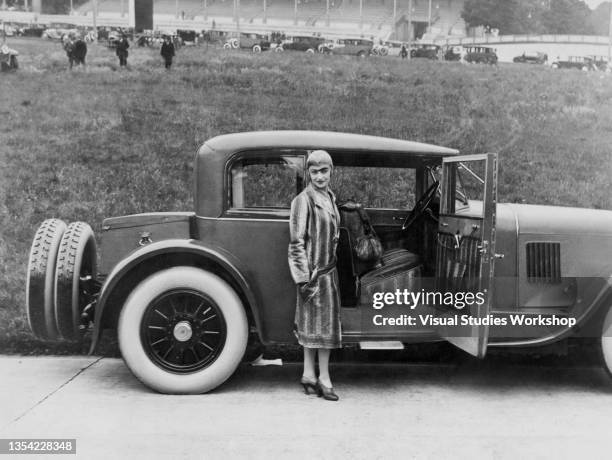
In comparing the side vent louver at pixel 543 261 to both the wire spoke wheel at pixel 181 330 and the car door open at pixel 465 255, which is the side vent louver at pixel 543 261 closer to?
the car door open at pixel 465 255

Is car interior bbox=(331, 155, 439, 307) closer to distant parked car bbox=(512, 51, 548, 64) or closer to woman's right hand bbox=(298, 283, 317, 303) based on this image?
woman's right hand bbox=(298, 283, 317, 303)

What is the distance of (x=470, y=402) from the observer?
11.6 feet

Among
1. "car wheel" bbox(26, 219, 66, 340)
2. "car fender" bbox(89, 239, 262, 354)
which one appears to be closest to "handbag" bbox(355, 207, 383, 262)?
"car fender" bbox(89, 239, 262, 354)

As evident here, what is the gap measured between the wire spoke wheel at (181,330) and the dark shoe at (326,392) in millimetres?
616

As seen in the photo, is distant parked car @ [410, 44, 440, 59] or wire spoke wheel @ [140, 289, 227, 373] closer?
wire spoke wheel @ [140, 289, 227, 373]

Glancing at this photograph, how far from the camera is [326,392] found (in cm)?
355

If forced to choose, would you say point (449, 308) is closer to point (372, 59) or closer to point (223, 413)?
point (223, 413)

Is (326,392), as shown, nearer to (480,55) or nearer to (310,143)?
(310,143)

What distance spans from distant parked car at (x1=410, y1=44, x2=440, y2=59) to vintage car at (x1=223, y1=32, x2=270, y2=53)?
1299 millimetres

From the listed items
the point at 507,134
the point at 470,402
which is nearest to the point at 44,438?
the point at 470,402

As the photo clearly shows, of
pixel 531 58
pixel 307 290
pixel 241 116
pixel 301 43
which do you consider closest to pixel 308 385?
pixel 307 290

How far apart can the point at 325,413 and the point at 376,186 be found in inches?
66.0

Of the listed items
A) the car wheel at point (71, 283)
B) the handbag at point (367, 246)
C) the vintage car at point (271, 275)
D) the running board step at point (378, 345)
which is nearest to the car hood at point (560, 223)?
the vintage car at point (271, 275)

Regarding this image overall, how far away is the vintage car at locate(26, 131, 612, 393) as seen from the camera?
3596mm
